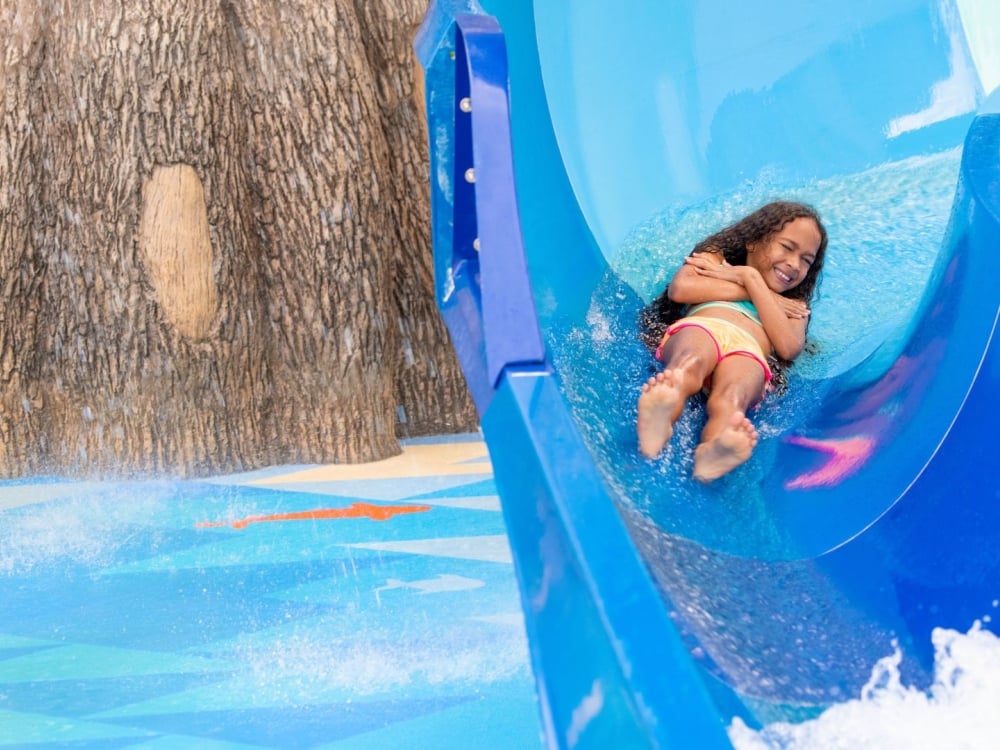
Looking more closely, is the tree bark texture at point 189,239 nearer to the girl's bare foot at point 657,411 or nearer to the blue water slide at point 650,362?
the blue water slide at point 650,362

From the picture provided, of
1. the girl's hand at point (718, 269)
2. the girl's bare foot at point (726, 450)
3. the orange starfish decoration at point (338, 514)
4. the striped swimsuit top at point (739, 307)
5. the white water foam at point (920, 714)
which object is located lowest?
the orange starfish decoration at point (338, 514)

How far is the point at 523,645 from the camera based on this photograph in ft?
5.66

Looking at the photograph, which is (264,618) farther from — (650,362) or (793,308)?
(793,308)

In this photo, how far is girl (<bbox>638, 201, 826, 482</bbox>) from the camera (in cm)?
173

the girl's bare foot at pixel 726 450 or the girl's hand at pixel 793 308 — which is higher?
the girl's hand at pixel 793 308

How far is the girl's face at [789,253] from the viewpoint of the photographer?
2.20 meters

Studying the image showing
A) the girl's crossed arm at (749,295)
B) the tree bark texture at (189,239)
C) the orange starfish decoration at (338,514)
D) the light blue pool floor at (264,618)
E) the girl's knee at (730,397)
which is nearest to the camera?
the light blue pool floor at (264,618)

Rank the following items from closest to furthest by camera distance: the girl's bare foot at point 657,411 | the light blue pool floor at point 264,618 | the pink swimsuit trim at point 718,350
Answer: the light blue pool floor at point 264,618 → the girl's bare foot at point 657,411 → the pink swimsuit trim at point 718,350

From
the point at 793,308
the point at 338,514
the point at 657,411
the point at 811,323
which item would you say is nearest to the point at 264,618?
the point at 338,514

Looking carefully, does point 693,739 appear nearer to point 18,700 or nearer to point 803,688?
point 803,688

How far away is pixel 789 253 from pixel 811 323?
0.80ft

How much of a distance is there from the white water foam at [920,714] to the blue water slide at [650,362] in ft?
0.08

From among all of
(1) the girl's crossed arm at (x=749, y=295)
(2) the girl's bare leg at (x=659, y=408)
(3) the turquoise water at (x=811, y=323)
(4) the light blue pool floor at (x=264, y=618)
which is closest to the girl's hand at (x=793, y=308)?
(1) the girl's crossed arm at (x=749, y=295)

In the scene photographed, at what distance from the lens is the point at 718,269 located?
7.25ft
